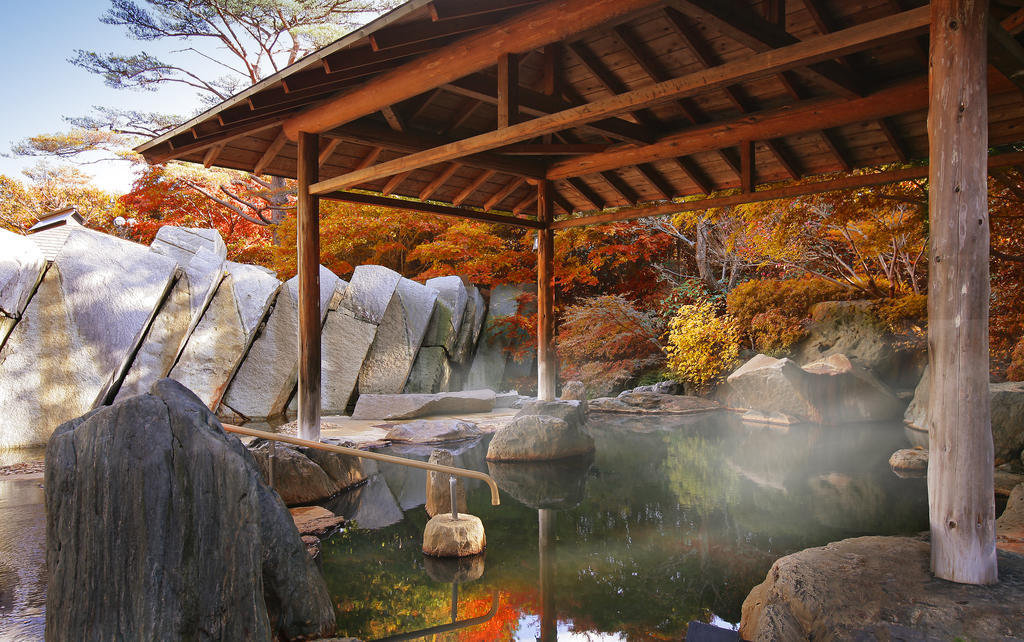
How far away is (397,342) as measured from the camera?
39.0 feet

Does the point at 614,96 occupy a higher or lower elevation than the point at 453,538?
higher

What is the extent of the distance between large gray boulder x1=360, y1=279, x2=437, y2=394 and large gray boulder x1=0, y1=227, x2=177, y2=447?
12.0ft

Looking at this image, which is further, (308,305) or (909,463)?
(909,463)

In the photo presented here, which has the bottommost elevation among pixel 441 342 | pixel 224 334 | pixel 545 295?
pixel 441 342

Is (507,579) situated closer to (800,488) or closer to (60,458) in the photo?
(60,458)

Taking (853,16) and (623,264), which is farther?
(623,264)

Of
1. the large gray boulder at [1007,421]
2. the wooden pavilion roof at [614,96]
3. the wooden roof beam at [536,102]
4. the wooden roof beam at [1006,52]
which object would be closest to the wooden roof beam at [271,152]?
the wooden pavilion roof at [614,96]

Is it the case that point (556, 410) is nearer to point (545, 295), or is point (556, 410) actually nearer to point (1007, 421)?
point (545, 295)

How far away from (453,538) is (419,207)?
173 inches

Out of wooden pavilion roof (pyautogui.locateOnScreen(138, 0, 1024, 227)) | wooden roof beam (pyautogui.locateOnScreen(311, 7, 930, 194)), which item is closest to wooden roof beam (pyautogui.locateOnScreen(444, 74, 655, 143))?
wooden pavilion roof (pyautogui.locateOnScreen(138, 0, 1024, 227))

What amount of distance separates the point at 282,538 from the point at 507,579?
5.39ft

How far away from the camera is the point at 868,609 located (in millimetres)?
2646

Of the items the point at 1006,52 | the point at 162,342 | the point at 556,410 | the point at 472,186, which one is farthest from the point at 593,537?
the point at 162,342

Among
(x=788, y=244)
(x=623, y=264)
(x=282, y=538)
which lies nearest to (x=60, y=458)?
(x=282, y=538)
